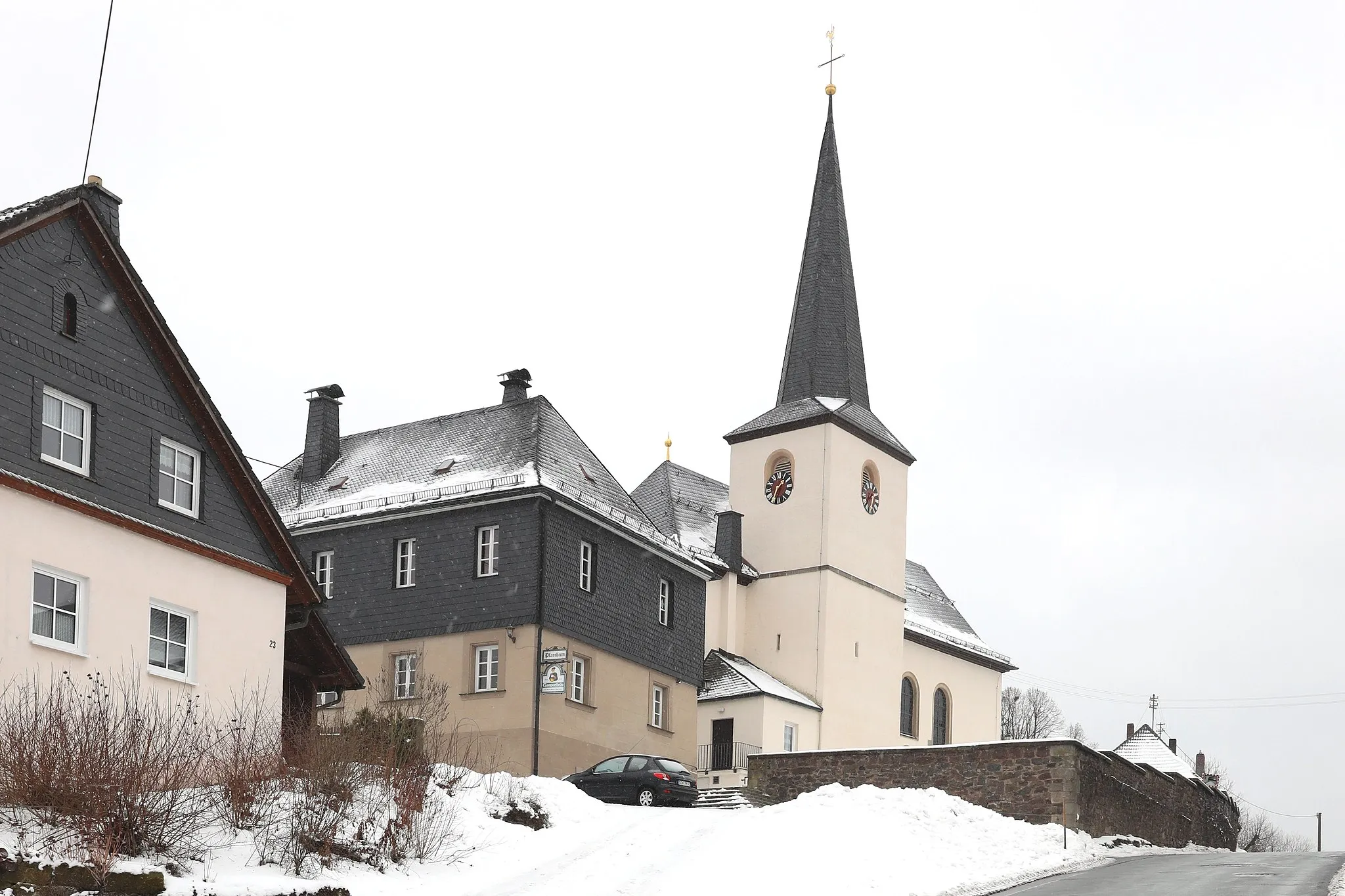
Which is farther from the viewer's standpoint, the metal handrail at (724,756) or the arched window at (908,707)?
the arched window at (908,707)

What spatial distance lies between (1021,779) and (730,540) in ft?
76.8

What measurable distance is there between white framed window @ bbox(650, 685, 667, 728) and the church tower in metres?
8.99

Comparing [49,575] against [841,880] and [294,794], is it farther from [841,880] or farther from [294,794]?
[841,880]

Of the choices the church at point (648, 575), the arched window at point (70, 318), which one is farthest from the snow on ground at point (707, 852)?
the arched window at point (70, 318)

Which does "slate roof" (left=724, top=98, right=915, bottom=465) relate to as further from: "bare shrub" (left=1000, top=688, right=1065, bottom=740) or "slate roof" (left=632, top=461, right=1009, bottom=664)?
"bare shrub" (left=1000, top=688, right=1065, bottom=740)

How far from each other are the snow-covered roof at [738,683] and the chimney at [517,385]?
375 inches

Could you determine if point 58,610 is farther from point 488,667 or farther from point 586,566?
point 586,566

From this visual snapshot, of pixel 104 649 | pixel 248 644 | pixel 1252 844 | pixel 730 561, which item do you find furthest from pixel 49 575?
pixel 1252 844

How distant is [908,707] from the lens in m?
58.3

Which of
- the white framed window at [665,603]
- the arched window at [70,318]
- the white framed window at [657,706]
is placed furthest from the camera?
the white framed window at [665,603]

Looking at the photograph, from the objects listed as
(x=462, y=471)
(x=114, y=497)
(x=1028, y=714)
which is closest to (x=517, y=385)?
(x=462, y=471)

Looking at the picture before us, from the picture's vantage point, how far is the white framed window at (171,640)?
23.1 meters

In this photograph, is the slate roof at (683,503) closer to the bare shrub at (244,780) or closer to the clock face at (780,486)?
the clock face at (780,486)

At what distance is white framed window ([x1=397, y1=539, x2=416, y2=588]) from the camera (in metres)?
40.1
